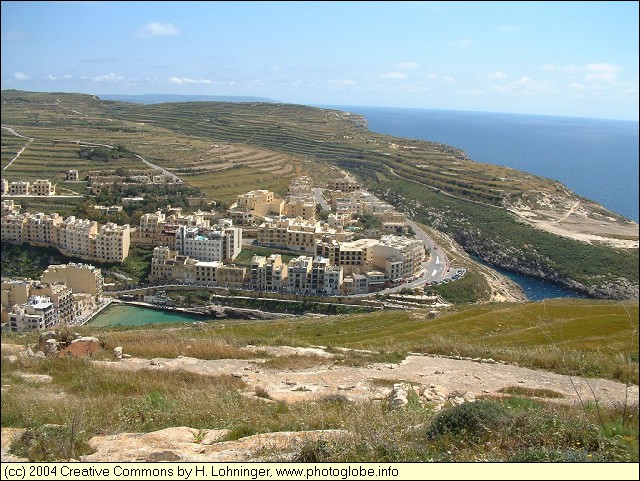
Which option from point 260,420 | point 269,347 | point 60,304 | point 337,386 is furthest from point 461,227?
point 260,420

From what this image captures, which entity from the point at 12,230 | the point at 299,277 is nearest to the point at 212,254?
the point at 299,277

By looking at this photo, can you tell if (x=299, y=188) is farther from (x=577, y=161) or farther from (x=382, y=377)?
(x=577, y=161)

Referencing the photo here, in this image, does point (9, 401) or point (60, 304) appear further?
point (60, 304)

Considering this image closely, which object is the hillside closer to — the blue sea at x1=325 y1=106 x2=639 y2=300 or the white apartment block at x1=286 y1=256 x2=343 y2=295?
the blue sea at x1=325 y1=106 x2=639 y2=300

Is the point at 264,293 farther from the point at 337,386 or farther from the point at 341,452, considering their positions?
the point at 341,452

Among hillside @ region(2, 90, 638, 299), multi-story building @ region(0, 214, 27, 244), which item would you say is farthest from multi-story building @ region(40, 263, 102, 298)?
hillside @ region(2, 90, 638, 299)

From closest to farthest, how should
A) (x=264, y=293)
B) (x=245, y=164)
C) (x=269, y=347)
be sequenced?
(x=269, y=347), (x=264, y=293), (x=245, y=164)
